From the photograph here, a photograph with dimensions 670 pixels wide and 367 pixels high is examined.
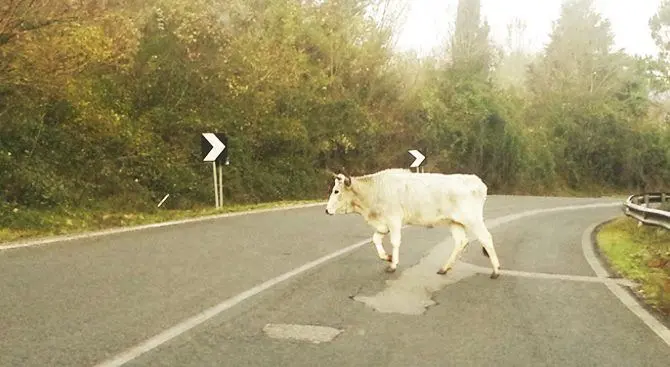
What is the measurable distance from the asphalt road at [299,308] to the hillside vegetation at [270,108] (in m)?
6.18

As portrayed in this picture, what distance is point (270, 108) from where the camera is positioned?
26922mm

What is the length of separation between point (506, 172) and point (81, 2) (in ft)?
111

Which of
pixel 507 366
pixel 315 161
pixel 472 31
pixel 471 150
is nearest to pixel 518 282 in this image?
pixel 507 366

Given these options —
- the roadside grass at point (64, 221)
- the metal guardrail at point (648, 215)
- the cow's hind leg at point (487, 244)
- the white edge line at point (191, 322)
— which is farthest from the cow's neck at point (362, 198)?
the metal guardrail at point (648, 215)

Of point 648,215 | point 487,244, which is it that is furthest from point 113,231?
point 648,215

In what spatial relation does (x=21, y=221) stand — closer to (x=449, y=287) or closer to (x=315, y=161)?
(x=449, y=287)

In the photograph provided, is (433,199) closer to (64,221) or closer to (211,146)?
(64,221)

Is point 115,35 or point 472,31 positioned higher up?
point 472,31

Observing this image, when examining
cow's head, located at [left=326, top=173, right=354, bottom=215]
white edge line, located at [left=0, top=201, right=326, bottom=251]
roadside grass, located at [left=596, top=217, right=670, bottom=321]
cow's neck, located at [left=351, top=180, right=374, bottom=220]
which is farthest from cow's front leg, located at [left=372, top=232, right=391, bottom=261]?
white edge line, located at [left=0, top=201, right=326, bottom=251]

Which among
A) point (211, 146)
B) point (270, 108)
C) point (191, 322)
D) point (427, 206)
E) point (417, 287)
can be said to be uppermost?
point (270, 108)

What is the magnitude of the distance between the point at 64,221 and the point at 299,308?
10054mm

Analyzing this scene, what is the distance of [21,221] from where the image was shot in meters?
14.6

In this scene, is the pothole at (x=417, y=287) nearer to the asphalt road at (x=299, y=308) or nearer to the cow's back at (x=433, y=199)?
the asphalt road at (x=299, y=308)

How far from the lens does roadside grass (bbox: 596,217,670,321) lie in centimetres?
845
